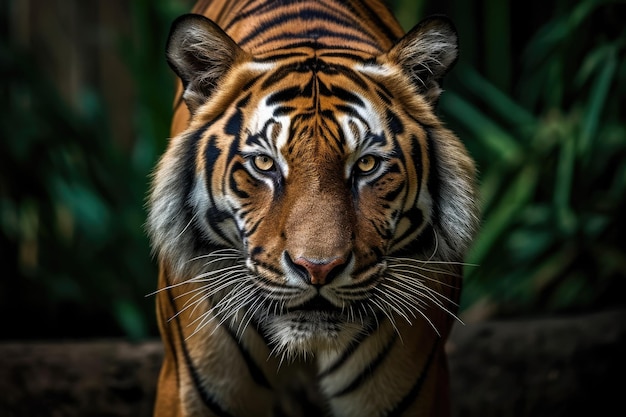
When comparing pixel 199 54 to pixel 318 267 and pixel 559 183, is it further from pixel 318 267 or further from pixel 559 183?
pixel 559 183

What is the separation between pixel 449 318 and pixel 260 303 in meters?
0.54

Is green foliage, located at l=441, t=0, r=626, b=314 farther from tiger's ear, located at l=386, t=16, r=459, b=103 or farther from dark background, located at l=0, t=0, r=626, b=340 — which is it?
tiger's ear, located at l=386, t=16, r=459, b=103

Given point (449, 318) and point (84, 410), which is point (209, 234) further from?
point (84, 410)

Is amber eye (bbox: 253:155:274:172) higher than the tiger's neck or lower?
higher

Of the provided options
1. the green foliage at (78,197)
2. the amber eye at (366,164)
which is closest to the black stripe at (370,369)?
the amber eye at (366,164)

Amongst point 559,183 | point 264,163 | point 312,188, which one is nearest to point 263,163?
point 264,163

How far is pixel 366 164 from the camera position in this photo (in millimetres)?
1803

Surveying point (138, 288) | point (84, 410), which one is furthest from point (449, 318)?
point (138, 288)

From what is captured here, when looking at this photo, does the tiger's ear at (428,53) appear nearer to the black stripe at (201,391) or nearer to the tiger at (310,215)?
the tiger at (310,215)

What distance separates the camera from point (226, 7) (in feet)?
8.13

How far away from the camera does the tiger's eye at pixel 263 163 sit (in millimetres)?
1785

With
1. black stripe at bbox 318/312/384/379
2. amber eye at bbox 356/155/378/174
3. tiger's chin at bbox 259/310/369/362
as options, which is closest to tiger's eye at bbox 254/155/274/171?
amber eye at bbox 356/155/378/174

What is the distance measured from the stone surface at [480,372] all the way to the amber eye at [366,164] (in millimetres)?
1455

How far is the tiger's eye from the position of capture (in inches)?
70.3
